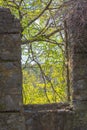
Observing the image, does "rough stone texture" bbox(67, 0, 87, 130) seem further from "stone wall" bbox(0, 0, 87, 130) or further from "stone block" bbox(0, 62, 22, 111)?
"stone block" bbox(0, 62, 22, 111)

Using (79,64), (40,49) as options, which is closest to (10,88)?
(79,64)

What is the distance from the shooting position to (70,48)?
210 inches

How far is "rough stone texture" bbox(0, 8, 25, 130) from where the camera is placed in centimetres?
468

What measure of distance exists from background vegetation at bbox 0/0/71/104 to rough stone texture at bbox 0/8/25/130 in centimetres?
440

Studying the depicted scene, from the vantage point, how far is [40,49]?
1080cm

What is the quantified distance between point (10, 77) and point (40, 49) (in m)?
6.12

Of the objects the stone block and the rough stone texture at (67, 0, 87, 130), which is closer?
the stone block

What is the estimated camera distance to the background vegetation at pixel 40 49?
31.2 ft

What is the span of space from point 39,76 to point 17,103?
17.5 ft

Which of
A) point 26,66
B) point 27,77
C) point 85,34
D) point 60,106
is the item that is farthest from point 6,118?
point 27,77

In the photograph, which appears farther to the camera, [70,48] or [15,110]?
[70,48]

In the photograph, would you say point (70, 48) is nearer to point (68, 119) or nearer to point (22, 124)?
point (68, 119)

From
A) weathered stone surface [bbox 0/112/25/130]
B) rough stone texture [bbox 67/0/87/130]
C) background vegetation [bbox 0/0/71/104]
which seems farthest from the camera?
background vegetation [bbox 0/0/71/104]

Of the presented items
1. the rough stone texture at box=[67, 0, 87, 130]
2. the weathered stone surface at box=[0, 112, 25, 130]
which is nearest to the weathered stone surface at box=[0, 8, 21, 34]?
the rough stone texture at box=[67, 0, 87, 130]
